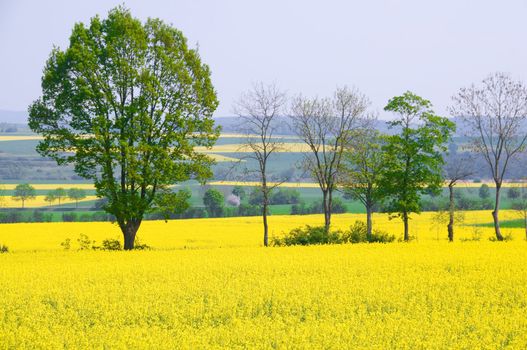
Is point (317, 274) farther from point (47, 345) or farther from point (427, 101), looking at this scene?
point (427, 101)

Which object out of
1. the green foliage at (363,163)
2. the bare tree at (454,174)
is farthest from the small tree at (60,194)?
the bare tree at (454,174)

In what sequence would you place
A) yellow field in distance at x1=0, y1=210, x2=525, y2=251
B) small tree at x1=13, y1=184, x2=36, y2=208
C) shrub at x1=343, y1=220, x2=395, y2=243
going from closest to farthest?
1. shrub at x1=343, y1=220, x2=395, y2=243
2. yellow field in distance at x1=0, y1=210, x2=525, y2=251
3. small tree at x1=13, y1=184, x2=36, y2=208

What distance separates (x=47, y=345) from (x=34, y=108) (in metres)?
28.6

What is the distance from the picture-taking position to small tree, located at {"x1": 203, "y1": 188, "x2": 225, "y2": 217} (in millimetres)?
109312

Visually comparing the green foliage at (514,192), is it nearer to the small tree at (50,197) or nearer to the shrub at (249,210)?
the shrub at (249,210)

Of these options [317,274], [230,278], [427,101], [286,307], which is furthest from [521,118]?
[286,307]

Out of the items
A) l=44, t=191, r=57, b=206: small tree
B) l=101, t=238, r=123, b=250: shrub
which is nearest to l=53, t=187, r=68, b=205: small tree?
l=44, t=191, r=57, b=206: small tree

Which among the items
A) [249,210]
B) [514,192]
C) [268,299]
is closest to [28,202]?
[249,210]

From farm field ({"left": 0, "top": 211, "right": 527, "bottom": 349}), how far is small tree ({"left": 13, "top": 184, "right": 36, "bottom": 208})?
10220 centimetres

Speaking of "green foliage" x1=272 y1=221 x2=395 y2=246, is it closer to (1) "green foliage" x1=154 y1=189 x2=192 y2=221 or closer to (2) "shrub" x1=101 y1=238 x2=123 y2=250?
(1) "green foliage" x1=154 y1=189 x2=192 y2=221

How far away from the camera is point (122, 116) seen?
41469mm

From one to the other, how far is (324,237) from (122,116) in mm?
15595

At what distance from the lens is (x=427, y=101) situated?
1962 inches

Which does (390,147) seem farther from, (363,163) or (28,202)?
(28,202)
